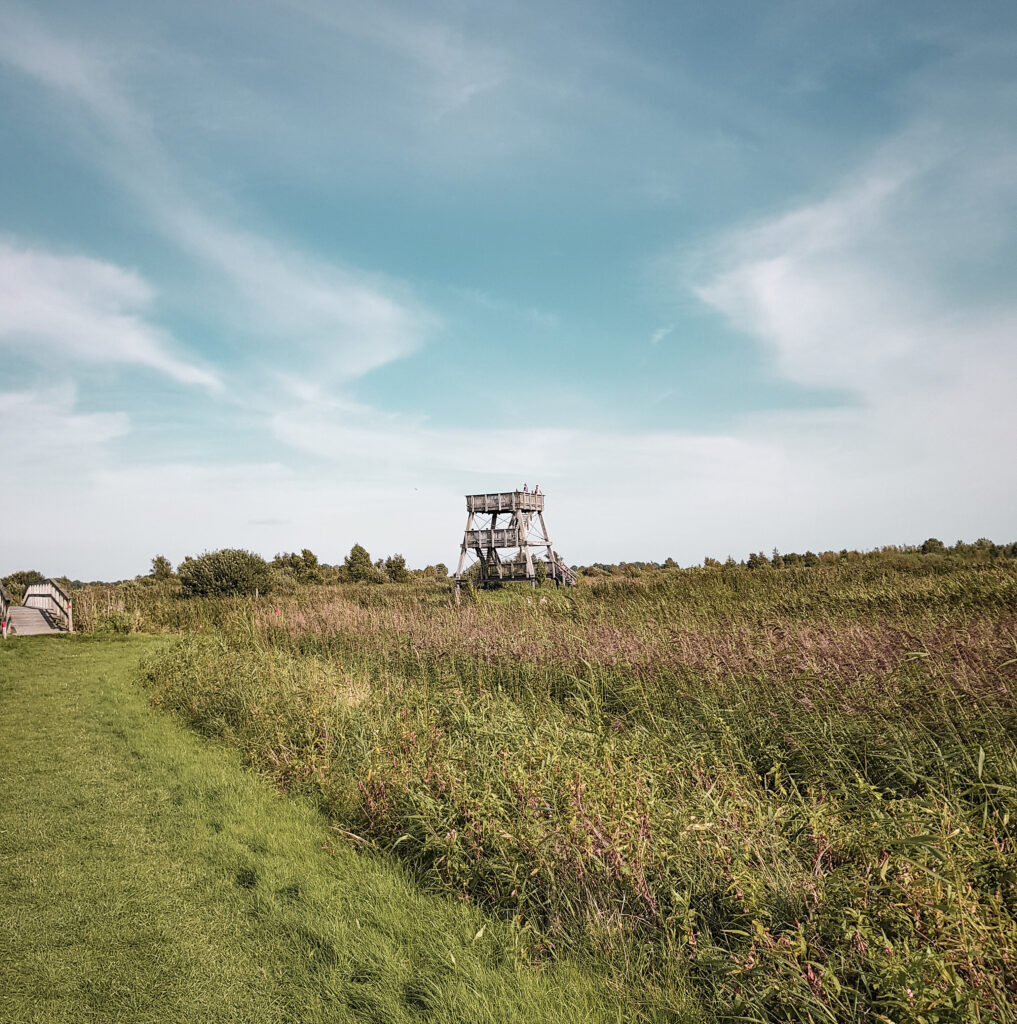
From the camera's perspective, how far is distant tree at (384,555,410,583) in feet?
166

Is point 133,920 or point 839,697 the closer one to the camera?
point 133,920

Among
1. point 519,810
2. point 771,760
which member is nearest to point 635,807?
point 519,810

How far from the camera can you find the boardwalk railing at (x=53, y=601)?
2113cm

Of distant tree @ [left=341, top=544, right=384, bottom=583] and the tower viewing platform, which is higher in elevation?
the tower viewing platform

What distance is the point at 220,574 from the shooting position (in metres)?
32.7

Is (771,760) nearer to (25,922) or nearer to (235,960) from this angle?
(235,960)

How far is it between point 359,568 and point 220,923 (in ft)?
151

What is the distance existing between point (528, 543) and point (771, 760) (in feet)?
86.5

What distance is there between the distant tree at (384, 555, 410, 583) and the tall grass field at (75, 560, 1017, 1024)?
39.6 m

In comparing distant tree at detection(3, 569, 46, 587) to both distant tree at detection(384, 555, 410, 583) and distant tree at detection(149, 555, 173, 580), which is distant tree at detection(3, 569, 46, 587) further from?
distant tree at detection(384, 555, 410, 583)

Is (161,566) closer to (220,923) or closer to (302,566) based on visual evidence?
(302,566)

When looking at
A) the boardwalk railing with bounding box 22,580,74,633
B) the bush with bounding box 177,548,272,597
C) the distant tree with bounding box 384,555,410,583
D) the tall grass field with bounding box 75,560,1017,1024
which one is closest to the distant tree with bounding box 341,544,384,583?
the distant tree with bounding box 384,555,410,583

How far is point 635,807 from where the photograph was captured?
4.19m

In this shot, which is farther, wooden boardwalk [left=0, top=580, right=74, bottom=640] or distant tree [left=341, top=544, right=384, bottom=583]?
distant tree [left=341, top=544, right=384, bottom=583]
